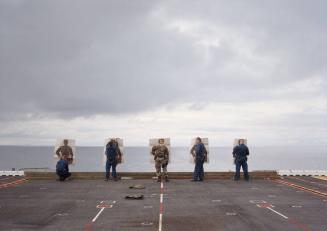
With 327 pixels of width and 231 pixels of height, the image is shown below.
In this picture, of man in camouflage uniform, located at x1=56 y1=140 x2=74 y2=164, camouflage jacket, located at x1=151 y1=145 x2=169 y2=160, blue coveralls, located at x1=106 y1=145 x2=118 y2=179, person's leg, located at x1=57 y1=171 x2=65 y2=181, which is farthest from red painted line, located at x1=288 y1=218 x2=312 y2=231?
man in camouflage uniform, located at x1=56 y1=140 x2=74 y2=164

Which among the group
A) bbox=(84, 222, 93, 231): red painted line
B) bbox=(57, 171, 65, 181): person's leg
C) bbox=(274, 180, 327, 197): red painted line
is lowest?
bbox=(84, 222, 93, 231): red painted line

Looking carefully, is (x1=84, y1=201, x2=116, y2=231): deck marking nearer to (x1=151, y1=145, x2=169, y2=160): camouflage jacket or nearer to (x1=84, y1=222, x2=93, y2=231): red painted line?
(x1=84, y1=222, x2=93, y2=231): red painted line

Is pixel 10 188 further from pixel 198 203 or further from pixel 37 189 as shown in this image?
pixel 198 203

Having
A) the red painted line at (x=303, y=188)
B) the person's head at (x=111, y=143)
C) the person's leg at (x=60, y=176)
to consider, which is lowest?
the red painted line at (x=303, y=188)

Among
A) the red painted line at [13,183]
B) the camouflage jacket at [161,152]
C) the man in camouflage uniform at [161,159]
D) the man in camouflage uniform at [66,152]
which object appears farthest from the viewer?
the man in camouflage uniform at [66,152]

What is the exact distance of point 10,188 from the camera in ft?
86.7

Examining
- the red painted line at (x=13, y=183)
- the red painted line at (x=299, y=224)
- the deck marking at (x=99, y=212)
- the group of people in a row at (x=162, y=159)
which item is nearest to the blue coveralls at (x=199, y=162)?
the group of people in a row at (x=162, y=159)

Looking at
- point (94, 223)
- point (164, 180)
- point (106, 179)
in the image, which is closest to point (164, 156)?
point (164, 180)

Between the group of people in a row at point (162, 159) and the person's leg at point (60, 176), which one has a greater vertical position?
the group of people in a row at point (162, 159)

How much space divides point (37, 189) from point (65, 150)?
27.8ft

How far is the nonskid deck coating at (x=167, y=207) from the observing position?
15.8 m

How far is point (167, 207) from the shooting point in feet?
64.1

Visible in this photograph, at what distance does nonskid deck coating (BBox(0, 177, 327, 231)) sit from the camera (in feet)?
51.8

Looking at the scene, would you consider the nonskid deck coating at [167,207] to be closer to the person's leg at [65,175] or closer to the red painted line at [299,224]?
the red painted line at [299,224]
